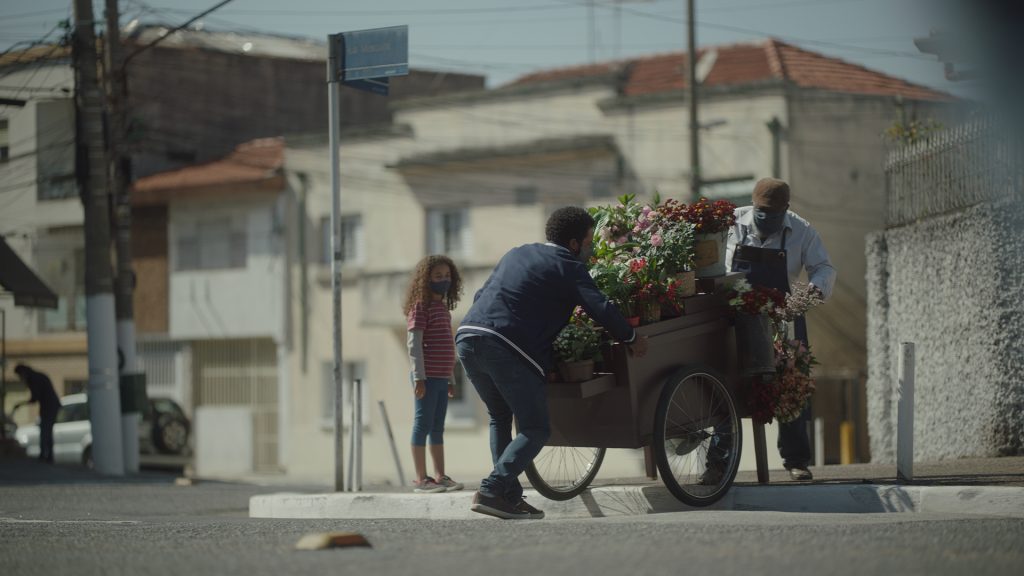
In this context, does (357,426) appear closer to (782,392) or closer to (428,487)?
(428,487)

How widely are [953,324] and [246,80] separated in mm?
30791

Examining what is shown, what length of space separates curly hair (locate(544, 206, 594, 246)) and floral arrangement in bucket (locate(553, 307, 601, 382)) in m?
0.51

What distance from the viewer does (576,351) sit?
8.17 m

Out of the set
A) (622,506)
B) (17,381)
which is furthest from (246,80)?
(622,506)

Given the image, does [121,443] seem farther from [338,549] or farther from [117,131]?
[338,549]

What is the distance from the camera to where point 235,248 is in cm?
3666

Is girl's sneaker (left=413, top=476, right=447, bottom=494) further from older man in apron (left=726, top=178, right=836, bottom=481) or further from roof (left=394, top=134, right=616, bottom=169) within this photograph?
roof (left=394, top=134, right=616, bottom=169)

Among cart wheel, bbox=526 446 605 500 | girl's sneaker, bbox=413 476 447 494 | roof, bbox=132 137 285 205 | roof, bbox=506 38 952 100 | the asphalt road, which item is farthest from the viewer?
roof, bbox=132 137 285 205

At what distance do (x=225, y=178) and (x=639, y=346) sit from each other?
96.2ft

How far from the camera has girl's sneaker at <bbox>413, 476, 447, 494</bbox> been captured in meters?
10.2

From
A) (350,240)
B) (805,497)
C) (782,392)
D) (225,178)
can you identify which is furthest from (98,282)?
(225,178)

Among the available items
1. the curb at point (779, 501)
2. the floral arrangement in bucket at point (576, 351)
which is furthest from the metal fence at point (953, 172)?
the floral arrangement in bucket at point (576, 351)

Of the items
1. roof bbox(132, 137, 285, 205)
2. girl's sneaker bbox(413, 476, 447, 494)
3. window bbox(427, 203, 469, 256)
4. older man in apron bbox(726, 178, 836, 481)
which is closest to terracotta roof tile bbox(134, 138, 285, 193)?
roof bbox(132, 137, 285, 205)

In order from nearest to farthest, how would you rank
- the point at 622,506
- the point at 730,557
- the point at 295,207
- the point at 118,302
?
the point at 730,557, the point at 622,506, the point at 118,302, the point at 295,207
